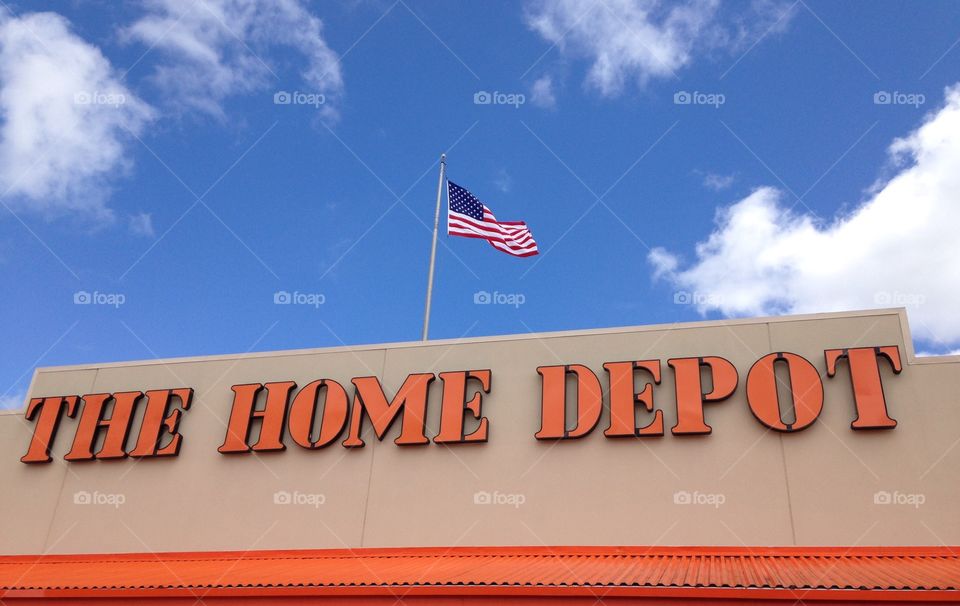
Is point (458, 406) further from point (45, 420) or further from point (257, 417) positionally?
point (45, 420)

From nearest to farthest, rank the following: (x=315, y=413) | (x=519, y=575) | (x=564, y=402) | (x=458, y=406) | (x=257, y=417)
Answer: (x=519, y=575)
(x=564, y=402)
(x=458, y=406)
(x=315, y=413)
(x=257, y=417)

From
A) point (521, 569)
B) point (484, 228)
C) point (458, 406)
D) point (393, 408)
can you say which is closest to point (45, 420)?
point (393, 408)

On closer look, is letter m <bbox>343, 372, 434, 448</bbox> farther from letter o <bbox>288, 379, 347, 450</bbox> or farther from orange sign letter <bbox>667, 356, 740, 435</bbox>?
orange sign letter <bbox>667, 356, 740, 435</bbox>

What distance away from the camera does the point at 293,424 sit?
14945mm

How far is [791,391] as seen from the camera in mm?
12734

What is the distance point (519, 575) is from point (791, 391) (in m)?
5.59

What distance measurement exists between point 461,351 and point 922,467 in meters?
8.00

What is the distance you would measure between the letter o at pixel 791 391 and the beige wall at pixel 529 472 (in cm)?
19

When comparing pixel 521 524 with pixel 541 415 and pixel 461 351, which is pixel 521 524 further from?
pixel 461 351

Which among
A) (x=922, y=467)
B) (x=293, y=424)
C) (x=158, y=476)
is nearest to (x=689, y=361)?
(x=922, y=467)

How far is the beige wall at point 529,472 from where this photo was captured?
39.0 ft

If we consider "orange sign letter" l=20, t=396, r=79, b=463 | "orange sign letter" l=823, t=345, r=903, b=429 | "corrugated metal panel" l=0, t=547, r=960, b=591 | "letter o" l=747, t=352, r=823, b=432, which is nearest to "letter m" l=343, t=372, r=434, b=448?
"corrugated metal panel" l=0, t=547, r=960, b=591

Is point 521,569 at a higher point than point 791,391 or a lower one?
lower

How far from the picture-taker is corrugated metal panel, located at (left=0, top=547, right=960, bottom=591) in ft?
32.0
